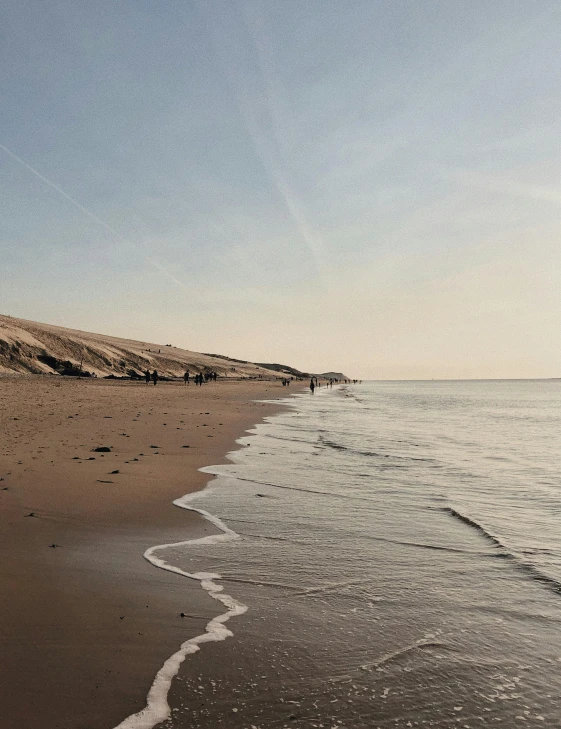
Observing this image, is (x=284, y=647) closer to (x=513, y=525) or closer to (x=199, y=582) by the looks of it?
(x=199, y=582)

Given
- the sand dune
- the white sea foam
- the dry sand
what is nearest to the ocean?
the white sea foam

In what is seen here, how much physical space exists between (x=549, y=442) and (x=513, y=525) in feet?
48.0

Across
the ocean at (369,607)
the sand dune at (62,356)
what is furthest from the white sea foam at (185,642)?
the sand dune at (62,356)

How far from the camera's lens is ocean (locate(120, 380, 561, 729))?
3404 mm

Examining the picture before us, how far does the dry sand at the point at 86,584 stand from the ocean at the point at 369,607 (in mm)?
280

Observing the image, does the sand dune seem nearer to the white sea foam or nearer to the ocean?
the ocean

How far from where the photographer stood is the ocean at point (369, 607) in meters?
3.40

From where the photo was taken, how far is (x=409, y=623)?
15.2 ft

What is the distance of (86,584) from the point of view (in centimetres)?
527

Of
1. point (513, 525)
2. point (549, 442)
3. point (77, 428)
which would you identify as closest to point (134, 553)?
point (513, 525)

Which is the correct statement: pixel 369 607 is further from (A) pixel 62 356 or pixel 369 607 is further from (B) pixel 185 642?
(A) pixel 62 356

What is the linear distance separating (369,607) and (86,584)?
2808mm

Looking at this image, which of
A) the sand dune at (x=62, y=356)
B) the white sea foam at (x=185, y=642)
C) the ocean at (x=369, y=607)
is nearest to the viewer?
the white sea foam at (x=185, y=642)

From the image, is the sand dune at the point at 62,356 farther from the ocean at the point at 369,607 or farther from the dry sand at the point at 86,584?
the ocean at the point at 369,607
